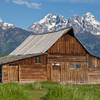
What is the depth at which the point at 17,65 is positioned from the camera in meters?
39.3

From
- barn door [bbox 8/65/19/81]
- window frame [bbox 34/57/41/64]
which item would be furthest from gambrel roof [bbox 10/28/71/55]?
barn door [bbox 8/65/19/81]

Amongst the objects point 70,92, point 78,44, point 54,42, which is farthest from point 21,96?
point 78,44

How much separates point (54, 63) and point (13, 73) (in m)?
6.81

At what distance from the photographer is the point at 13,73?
3916 cm

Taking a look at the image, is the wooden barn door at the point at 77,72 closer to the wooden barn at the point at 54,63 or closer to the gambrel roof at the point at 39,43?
the wooden barn at the point at 54,63

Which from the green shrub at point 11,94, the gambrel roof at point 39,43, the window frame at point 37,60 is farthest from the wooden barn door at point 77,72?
the green shrub at point 11,94

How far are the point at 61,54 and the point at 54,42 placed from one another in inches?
93.9

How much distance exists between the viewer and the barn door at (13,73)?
1529 inches

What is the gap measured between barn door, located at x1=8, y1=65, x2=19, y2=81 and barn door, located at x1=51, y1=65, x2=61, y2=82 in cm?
568

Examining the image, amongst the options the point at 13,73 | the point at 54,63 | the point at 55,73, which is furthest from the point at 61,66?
the point at 13,73

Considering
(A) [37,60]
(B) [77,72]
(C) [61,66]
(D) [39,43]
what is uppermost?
(D) [39,43]

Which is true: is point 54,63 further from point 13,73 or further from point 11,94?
point 11,94

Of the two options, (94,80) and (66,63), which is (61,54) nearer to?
(66,63)

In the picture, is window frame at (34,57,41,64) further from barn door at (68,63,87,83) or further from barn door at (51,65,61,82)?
barn door at (68,63,87,83)
